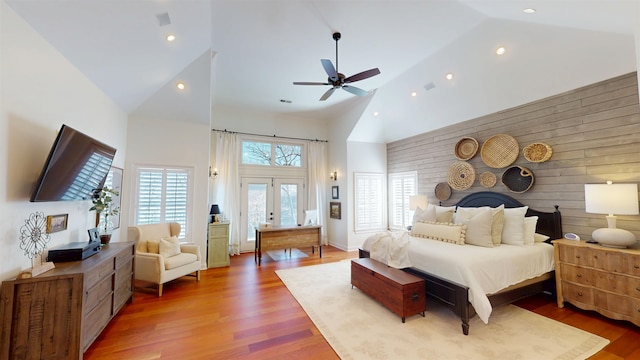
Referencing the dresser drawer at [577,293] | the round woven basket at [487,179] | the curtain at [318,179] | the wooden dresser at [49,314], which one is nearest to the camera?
the wooden dresser at [49,314]

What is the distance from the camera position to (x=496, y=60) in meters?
3.76

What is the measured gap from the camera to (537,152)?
3.89m

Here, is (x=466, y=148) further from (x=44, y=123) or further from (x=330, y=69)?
(x=44, y=123)

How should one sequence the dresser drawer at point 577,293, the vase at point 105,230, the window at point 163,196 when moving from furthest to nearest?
the window at point 163,196 → the vase at point 105,230 → the dresser drawer at point 577,293

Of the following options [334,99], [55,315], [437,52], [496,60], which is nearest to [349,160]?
[334,99]

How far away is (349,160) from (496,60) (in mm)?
3641

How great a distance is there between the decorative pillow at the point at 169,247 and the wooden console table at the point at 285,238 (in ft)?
5.16

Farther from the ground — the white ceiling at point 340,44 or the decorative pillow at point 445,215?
the white ceiling at point 340,44

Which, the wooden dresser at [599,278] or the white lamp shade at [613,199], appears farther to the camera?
the white lamp shade at [613,199]

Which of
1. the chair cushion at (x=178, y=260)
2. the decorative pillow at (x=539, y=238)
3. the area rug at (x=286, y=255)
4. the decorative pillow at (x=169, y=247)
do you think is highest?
the decorative pillow at (x=539, y=238)

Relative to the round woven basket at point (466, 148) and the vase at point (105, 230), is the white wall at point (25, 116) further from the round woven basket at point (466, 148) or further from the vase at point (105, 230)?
the round woven basket at point (466, 148)

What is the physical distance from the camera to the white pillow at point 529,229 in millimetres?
3516

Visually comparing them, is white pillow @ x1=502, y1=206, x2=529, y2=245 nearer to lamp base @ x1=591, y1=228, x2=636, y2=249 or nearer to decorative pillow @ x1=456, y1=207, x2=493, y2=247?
decorative pillow @ x1=456, y1=207, x2=493, y2=247

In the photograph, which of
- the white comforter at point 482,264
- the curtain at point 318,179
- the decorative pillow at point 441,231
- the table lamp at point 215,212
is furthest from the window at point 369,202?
the table lamp at point 215,212
